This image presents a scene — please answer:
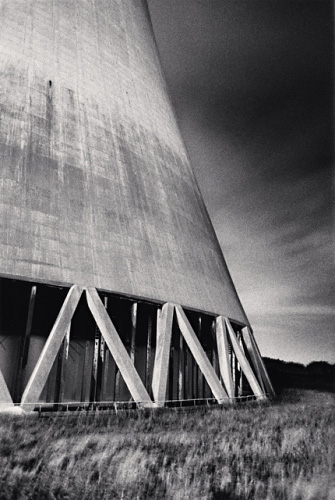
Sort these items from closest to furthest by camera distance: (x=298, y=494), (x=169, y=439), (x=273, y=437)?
(x=298, y=494)
(x=169, y=439)
(x=273, y=437)

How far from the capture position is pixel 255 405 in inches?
501

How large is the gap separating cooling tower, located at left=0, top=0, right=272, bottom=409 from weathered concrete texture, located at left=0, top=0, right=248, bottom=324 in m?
0.04

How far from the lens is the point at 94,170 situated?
12.4m

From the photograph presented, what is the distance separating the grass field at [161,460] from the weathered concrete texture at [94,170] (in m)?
3.65

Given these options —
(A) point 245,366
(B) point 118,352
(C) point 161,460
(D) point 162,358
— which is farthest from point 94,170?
(C) point 161,460

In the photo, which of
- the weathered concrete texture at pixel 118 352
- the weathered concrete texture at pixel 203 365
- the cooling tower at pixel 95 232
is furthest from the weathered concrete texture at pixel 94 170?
the weathered concrete texture at pixel 203 365

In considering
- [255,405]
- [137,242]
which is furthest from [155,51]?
[255,405]

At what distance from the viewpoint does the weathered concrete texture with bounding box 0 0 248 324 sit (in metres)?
10.7

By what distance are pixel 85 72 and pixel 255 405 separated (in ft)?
35.7

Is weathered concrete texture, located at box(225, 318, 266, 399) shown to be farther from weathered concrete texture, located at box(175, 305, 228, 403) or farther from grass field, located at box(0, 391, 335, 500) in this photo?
grass field, located at box(0, 391, 335, 500)

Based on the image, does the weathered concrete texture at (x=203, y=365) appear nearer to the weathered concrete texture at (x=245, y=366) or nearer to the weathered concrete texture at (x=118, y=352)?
the weathered concrete texture at (x=245, y=366)

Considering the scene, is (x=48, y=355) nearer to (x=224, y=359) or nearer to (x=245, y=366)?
(x=224, y=359)

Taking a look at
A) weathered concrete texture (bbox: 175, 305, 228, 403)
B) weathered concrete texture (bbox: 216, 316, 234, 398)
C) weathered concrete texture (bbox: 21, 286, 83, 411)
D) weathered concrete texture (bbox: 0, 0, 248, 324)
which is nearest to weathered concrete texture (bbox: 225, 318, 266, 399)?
weathered concrete texture (bbox: 216, 316, 234, 398)

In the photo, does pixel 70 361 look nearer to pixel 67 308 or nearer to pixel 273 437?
pixel 67 308
